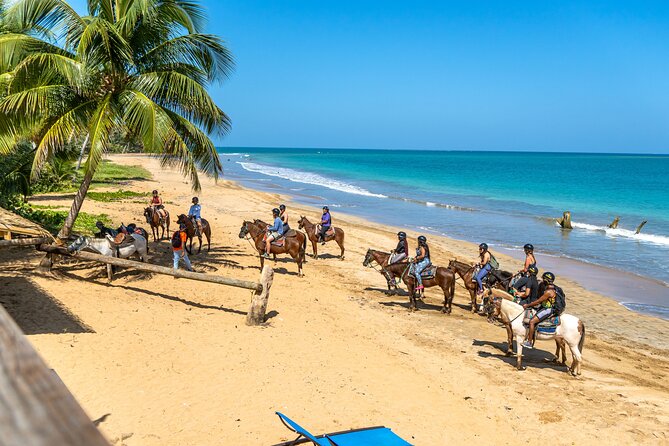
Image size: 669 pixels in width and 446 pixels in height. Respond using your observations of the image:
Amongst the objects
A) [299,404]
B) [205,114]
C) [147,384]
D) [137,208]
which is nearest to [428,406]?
[299,404]

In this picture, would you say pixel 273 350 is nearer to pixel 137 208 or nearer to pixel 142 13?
pixel 142 13

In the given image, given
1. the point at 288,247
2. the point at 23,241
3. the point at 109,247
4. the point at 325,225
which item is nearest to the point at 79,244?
the point at 109,247

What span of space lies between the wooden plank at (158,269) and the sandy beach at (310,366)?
76 cm

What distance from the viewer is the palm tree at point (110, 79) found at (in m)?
11.5

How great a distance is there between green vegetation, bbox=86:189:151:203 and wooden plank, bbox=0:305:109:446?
30.1 m

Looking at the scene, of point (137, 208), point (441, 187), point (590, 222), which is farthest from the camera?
point (441, 187)

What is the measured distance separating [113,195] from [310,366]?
82.0 ft

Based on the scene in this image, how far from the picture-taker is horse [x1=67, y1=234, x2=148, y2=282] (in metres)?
13.1

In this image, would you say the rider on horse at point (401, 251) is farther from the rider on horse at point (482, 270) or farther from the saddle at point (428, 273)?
the rider on horse at point (482, 270)

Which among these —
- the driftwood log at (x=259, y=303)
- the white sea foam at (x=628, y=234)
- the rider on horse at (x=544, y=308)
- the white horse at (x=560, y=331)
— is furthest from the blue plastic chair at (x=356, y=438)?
the white sea foam at (x=628, y=234)

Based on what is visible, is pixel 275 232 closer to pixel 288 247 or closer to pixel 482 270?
pixel 288 247

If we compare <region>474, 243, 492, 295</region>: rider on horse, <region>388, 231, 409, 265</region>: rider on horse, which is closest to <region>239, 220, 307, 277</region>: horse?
<region>388, 231, 409, 265</region>: rider on horse

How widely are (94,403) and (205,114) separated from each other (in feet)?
26.7

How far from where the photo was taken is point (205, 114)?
13.6 m
